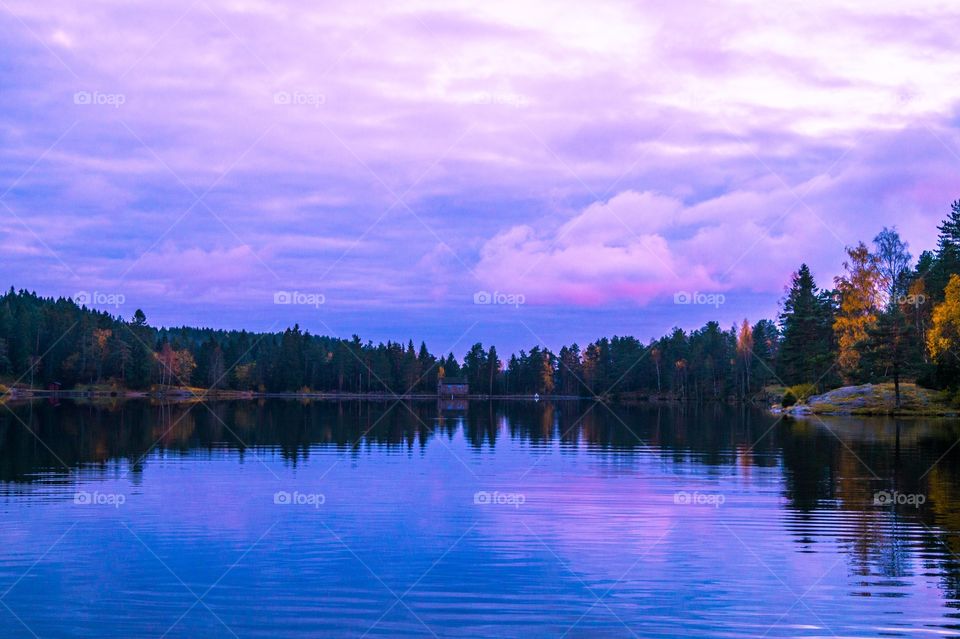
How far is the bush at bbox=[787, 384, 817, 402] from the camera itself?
101956mm

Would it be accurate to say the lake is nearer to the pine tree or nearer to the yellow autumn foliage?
the yellow autumn foliage

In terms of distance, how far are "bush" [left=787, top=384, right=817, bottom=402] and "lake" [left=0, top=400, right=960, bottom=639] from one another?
64855 mm

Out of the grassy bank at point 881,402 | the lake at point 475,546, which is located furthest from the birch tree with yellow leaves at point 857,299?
the lake at point 475,546

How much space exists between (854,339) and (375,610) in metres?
86.5

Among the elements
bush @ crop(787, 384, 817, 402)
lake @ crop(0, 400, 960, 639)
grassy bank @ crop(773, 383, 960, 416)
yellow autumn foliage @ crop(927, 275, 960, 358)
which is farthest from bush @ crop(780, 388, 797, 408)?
lake @ crop(0, 400, 960, 639)

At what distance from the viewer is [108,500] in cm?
2547

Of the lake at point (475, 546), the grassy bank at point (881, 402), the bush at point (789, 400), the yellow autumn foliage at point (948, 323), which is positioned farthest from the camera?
the bush at point (789, 400)

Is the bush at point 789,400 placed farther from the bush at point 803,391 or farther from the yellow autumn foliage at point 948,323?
the yellow autumn foliage at point 948,323

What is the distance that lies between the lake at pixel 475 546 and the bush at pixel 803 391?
2553 inches

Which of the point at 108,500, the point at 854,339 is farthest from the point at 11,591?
the point at 854,339

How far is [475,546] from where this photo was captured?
19641 mm

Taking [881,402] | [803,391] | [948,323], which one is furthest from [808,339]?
[948,323]

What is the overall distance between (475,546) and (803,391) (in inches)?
3721

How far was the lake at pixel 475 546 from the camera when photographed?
46.3ft
